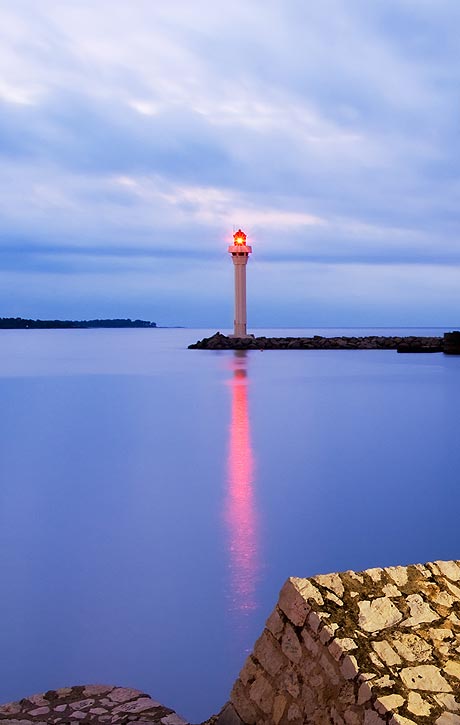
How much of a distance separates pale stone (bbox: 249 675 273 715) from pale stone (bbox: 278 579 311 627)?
327 mm

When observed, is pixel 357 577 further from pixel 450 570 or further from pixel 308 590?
pixel 450 570

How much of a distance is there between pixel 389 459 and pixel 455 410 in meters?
8.33

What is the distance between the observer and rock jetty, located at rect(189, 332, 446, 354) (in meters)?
50.3

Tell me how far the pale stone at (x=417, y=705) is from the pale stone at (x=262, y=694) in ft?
2.12

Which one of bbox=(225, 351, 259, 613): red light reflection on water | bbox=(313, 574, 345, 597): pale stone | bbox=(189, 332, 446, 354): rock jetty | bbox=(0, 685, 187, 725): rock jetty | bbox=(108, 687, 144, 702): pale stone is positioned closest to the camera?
bbox=(313, 574, 345, 597): pale stone

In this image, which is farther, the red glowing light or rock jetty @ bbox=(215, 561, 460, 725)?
the red glowing light

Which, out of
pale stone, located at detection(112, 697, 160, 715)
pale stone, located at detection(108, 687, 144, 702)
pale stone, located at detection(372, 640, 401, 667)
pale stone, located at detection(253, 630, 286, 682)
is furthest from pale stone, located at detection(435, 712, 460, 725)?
pale stone, located at detection(108, 687, 144, 702)

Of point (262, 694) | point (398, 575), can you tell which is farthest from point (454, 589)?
point (262, 694)

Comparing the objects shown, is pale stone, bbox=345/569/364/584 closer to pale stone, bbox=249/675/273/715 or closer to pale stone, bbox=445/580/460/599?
pale stone, bbox=445/580/460/599

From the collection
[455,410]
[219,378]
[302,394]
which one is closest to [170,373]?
[219,378]

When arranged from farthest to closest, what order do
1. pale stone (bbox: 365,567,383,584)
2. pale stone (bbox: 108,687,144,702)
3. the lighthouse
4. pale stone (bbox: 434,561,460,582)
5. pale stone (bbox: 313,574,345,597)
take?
the lighthouse < pale stone (bbox: 108,687,144,702) < pale stone (bbox: 434,561,460,582) < pale stone (bbox: 365,567,383,584) < pale stone (bbox: 313,574,345,597)

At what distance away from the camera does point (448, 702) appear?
7.65ft

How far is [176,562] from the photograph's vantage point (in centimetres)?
652

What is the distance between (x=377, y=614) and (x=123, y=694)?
1721mm
